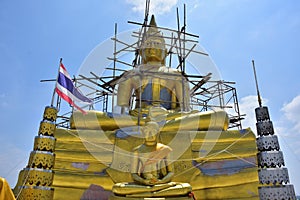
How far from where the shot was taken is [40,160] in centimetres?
458

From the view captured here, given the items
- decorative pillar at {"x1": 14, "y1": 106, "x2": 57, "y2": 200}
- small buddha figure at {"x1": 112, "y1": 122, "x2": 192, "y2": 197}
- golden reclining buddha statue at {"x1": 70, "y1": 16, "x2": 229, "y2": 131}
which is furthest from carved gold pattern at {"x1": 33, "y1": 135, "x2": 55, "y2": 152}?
small buddha figure at {"x1": 112, "y1": 122, "x2": 192, "y2": 197}

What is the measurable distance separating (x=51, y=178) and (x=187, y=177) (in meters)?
2.54

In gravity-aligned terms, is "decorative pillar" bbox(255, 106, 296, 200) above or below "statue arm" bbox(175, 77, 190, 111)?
below

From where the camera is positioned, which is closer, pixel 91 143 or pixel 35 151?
pixel 35 151

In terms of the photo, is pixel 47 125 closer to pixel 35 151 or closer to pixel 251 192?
pixel 35 151

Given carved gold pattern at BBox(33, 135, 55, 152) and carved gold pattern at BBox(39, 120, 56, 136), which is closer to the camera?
carved gold pattern at BBox(33, 135, 55, 152)

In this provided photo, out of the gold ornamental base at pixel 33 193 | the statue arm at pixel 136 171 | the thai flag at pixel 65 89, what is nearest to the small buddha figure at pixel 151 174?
the statue arm at pixel 136 171

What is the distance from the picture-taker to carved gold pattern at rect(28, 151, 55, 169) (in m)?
4.54

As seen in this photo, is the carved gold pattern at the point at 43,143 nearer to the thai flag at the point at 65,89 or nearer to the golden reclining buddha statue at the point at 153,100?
the thai flag at the point at 65,89

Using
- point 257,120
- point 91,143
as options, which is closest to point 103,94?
point 91,143

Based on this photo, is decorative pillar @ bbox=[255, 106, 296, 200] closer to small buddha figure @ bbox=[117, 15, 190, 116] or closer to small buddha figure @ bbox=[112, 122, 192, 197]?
small buddha figure @ bbox=[112, 122, 192, 197]

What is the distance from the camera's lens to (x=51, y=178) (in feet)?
15.3

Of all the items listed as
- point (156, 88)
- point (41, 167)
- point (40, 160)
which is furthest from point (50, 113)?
point (156, 88)

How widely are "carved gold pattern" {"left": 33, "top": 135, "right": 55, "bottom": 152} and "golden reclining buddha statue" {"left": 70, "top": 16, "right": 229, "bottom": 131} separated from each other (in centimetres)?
107
